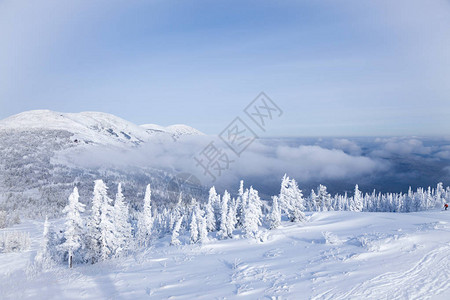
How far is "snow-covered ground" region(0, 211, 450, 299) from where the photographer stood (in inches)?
520

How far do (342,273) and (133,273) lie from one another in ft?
Result: 54.7

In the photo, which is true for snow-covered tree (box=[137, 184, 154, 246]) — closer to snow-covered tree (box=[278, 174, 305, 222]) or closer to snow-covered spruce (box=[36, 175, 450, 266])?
snow-covered spruce (box=[36, 175, 450, 266])

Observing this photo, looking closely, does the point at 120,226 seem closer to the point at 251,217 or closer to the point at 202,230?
the point at 202,230

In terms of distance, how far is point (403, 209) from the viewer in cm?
9031

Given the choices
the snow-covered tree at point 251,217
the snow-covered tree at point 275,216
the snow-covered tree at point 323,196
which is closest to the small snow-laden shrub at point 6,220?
the snow-covered tree at point 251,217

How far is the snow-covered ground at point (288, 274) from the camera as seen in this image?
43.3ft

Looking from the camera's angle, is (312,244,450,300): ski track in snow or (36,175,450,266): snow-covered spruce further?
(36,175,450,266): snow-covered spruce

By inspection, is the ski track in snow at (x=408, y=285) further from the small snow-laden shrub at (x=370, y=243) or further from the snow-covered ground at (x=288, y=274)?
the small snow-laden shrub at (x=370, y=243)

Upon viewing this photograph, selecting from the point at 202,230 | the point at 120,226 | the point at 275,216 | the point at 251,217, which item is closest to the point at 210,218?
the point at 202,230

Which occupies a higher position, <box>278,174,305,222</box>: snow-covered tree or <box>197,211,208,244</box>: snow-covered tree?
<box>278,174,305,222</box>: snow-covered tree

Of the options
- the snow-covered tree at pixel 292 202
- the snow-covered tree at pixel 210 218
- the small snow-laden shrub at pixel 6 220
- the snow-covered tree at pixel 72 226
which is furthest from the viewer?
the small snow-laden shrub at pixel 6 220

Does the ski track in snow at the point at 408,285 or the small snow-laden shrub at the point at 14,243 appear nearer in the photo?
the ski track in snow at the point at 408,285

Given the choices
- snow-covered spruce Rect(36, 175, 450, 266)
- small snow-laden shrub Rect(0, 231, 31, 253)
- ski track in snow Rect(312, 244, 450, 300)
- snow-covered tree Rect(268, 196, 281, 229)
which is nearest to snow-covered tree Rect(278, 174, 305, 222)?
snow-covered spruce Rect(36, 175, 450, 266)

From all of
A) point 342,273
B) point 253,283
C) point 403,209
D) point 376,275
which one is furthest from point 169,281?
point 403,209
